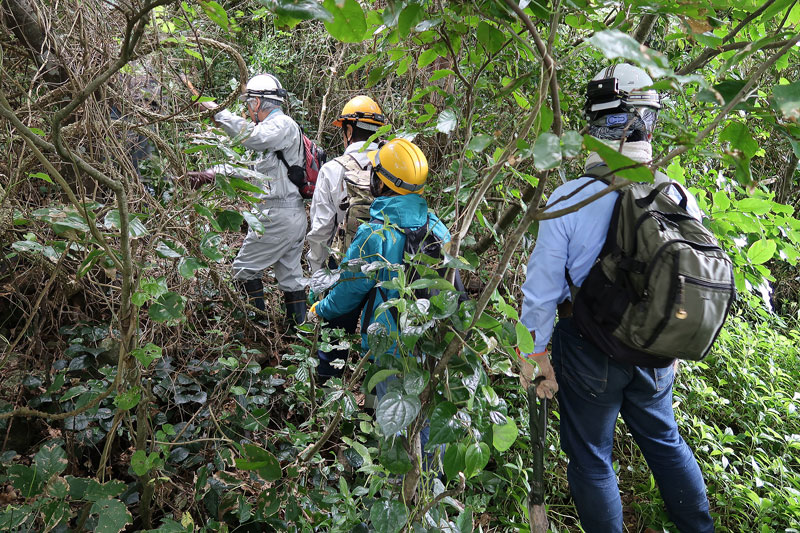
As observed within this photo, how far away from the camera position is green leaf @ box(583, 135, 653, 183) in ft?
2.67

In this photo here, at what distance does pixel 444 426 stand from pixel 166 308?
93 cm

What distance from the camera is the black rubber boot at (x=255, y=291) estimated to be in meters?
4.34

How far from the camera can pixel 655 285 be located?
6.14ft

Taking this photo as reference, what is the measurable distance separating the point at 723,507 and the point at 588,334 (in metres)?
1.57

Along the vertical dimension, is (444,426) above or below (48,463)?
above

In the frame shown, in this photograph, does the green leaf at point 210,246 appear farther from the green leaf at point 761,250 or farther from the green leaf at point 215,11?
the green leaf at point 761,250

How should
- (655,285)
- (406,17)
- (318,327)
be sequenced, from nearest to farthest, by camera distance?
1. (406,17)
2. (655,285)
3. (318,327)

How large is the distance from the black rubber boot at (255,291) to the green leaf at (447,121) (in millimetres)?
3160

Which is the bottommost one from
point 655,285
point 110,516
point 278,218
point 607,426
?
point 278,218

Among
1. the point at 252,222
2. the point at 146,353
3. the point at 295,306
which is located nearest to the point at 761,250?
the point at 252,222

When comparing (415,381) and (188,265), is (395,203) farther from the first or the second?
(415,381)

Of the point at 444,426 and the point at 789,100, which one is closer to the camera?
the point at 789,100

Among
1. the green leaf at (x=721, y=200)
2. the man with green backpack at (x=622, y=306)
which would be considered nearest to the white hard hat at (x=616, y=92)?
the man with green backpack at (x=622, y=306)

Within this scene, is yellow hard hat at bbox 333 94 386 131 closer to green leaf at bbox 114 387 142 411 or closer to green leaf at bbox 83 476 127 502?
green leaf at bbox 114 387 142 411
